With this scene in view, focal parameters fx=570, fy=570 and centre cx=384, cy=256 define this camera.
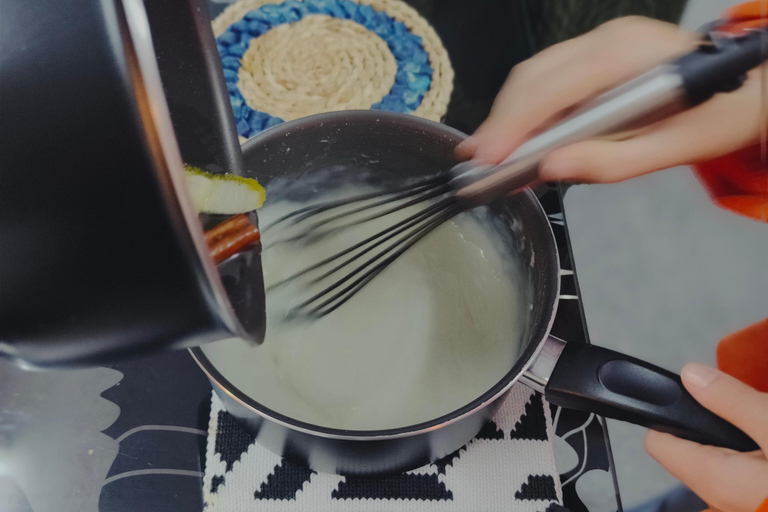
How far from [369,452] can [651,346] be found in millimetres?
544

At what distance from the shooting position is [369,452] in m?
0.41

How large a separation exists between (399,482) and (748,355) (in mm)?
384

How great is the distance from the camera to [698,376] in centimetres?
38

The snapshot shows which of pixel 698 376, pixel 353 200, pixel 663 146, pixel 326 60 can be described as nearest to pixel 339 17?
pixel 326 60

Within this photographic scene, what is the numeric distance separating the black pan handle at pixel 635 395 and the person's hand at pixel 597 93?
0.42 feet

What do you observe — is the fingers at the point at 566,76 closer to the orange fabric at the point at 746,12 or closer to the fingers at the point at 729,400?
the orange fabric at the point at 746,12

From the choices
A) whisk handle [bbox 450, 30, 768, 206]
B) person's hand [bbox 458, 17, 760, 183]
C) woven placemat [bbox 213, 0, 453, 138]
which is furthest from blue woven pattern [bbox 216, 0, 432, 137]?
whisk handle [bbox 450, 30, 768, 206]

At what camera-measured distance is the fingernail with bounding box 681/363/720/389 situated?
0.38m

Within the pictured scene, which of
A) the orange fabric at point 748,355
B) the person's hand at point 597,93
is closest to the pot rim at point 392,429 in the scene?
the person's hand at point 597,93

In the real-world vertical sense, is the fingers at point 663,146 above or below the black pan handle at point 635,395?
above

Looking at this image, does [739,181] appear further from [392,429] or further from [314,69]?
[314,69]

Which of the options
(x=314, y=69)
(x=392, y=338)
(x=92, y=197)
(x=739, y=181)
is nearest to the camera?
(x=92, y=197)

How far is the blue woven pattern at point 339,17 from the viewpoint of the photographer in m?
0.68

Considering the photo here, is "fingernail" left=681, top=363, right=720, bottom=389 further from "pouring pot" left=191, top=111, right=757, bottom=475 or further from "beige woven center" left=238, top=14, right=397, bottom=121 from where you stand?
"beige woven center" left=238, top=14, right=397, bottom=121
